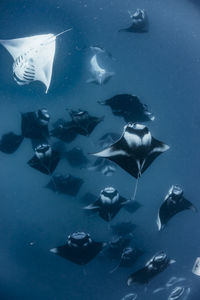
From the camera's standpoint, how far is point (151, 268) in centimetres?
381

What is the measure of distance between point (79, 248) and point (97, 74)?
278cm

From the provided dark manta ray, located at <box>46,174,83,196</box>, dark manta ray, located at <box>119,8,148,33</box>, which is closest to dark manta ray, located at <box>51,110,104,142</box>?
dark manta ray, located at <box>46,174,83,196</box>

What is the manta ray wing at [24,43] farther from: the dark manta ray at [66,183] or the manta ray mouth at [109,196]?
the manta ray mouth at [109,196]

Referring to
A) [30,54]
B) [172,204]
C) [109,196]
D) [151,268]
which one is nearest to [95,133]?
[109,196]

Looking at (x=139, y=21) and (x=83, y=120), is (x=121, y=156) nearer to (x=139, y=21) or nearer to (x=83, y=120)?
(x=83, y=120)

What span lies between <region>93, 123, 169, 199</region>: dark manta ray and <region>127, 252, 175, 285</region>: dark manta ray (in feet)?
6.23

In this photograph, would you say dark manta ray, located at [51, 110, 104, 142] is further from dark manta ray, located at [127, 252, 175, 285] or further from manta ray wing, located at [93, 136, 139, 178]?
dark manta ray, located at [127, 252, 175, 285]

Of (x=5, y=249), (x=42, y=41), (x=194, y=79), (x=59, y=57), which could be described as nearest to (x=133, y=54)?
(x=194, y=79)

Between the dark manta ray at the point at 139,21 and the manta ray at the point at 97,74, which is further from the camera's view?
the manta ray at the point at 97,74

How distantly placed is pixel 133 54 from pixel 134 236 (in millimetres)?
3979

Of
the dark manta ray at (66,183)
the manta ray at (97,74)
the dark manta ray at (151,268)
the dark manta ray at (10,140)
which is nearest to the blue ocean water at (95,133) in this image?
the manta ray at (97,74)

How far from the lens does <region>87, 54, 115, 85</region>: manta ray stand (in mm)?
4070

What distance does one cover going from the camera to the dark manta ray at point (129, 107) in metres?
3.21

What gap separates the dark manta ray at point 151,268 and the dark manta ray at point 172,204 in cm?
57
